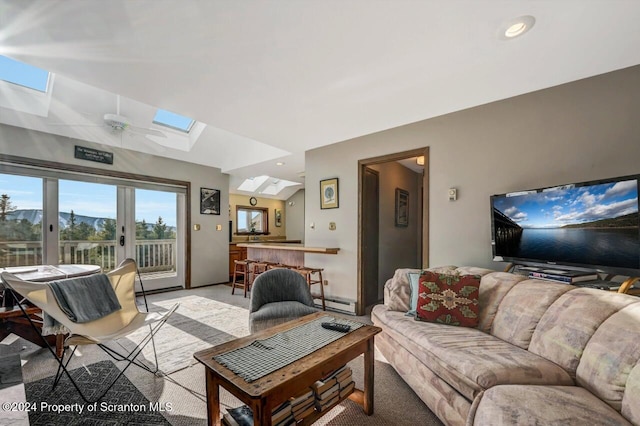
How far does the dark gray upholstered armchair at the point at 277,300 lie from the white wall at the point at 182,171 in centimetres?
351

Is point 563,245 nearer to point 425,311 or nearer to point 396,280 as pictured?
point 425,311

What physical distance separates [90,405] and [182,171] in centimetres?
433

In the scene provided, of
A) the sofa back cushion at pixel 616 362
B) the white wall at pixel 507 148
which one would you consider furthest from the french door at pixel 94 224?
the sofa back cushion at pixel 616 362

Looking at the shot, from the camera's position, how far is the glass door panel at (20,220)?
3.55 m

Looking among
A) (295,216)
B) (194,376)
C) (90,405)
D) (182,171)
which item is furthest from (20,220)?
(295,216)

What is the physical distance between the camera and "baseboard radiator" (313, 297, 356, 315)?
3855mm

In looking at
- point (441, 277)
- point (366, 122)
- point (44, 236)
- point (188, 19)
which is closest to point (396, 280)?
point (441, 277)

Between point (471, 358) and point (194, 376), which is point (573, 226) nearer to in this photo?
point (471, 358)

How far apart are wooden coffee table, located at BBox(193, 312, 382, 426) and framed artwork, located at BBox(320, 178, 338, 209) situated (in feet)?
7.83

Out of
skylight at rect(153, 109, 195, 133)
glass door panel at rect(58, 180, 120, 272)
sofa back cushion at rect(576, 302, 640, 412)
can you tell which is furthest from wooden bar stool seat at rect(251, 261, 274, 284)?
sofa back cushion at rect(576, 302, 640, 412)

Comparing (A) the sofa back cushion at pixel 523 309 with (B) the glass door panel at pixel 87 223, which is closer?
(A) the sofa back cushion at pixel 523 309

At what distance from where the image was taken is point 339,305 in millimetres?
3980

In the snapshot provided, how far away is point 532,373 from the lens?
143 cm

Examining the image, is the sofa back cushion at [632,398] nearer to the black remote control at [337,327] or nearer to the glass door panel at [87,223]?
the black remote control at [337,327]
